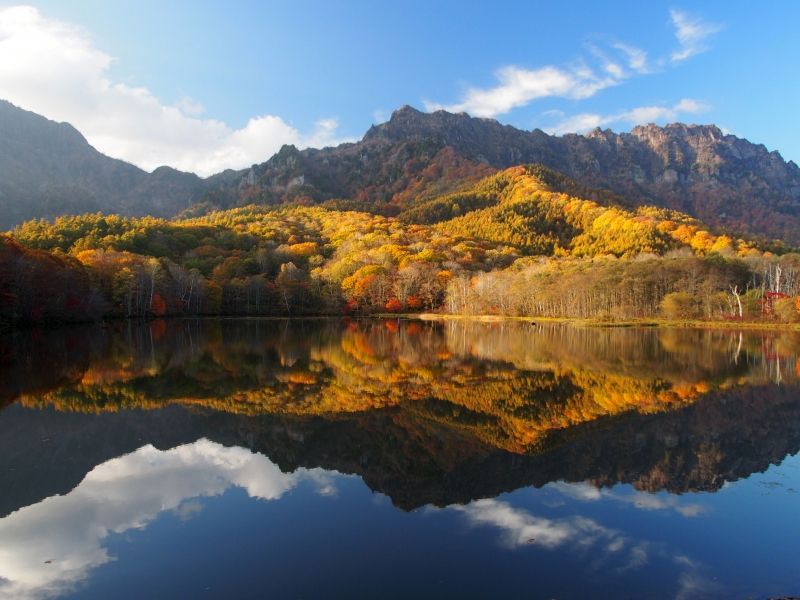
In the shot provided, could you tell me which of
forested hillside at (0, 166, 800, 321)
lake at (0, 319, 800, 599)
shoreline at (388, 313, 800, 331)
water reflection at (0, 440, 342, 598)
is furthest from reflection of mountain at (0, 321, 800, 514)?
forested hillside at (0, 166, 800, 321)

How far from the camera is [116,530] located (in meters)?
8.86

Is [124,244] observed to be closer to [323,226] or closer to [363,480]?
[323,226]

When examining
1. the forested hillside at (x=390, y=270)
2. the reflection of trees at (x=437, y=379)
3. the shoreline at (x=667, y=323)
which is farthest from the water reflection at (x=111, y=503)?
the shoreline at (x=667, y=323)

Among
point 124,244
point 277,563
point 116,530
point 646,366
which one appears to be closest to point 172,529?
point 116,530

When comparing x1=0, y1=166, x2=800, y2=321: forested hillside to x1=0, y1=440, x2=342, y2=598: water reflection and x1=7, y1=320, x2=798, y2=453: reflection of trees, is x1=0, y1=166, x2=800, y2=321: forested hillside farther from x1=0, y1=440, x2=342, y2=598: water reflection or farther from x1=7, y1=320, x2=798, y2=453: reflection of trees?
x1=0, y1=440, x2=342, y2=598: water reflection

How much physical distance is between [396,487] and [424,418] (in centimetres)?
532

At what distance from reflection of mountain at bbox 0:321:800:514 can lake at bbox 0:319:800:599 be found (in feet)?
0.30

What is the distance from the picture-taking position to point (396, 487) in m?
10.8

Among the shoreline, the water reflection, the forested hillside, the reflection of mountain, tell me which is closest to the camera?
the water reflection

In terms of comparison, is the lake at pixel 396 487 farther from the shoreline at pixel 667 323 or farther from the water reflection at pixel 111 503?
the shoreline at pixel 667 323

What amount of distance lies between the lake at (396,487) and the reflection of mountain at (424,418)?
0.30 feet

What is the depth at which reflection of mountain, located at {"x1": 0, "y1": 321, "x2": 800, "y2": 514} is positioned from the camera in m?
11.6

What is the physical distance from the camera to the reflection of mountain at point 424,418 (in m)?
11.6

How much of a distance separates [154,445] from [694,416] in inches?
660
